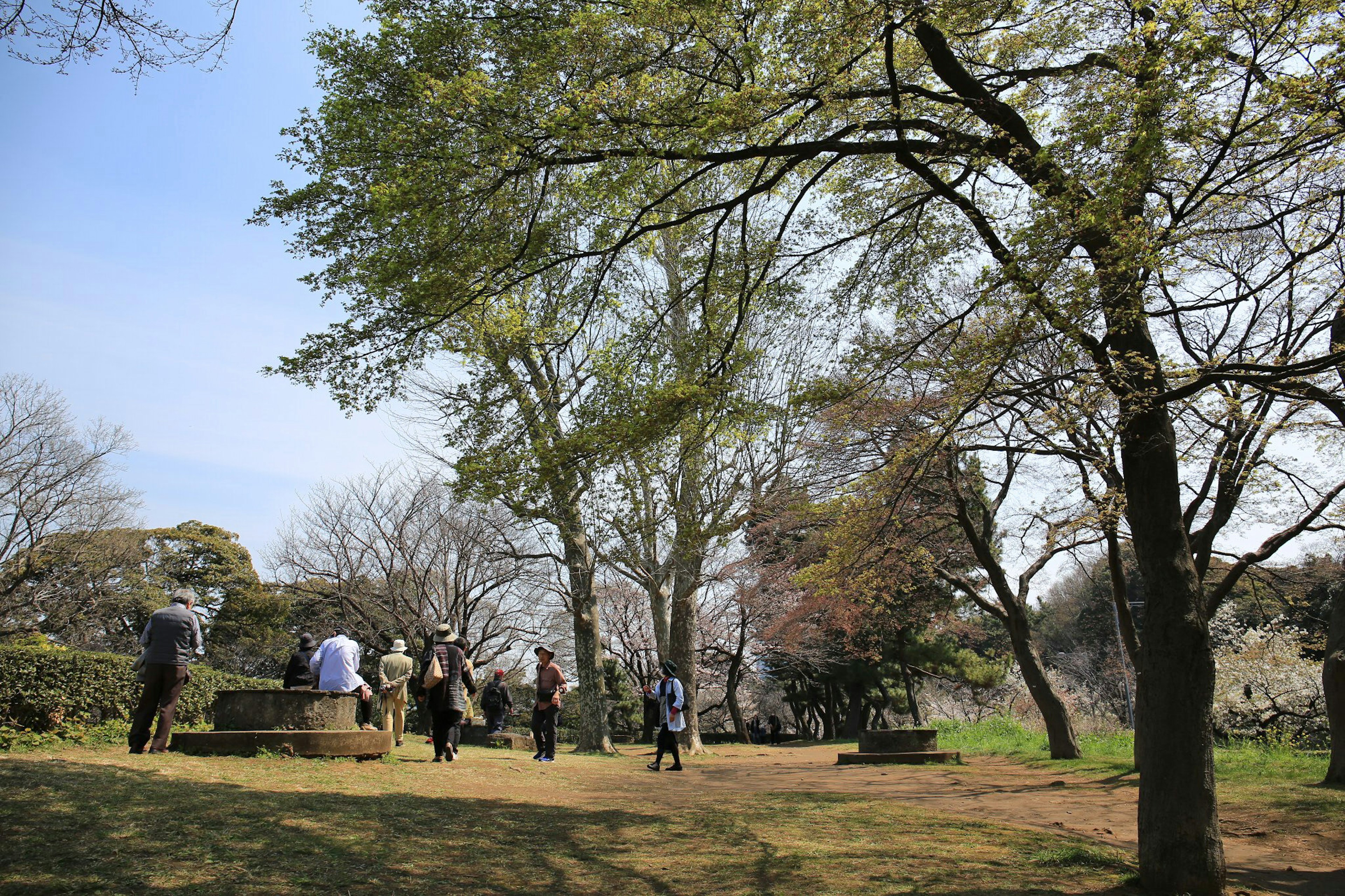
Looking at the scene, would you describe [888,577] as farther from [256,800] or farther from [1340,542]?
[256,800]

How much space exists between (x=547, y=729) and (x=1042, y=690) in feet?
28.9

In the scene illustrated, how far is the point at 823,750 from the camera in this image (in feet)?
71.4

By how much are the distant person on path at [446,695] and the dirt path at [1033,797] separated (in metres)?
1.69

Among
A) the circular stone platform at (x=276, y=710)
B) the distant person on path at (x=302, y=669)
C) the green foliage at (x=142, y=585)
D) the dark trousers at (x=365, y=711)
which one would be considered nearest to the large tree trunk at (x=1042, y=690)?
the dark trousers at (x=365, y=711)

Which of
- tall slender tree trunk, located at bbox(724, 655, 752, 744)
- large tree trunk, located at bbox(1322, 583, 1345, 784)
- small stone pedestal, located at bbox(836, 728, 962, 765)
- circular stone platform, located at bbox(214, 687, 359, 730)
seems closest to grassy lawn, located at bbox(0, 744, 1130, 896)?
circular stone platform, located at bbox(214, 687, 359, 730)

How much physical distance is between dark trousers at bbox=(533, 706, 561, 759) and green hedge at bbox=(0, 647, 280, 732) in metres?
4.41

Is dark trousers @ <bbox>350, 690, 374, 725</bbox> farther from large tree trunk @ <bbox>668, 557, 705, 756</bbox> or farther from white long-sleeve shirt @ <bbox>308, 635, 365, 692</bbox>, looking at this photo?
large tree trunk @ <bbox>668, 557, 705, 756</bbox>

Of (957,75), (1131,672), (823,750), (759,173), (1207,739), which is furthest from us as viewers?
(1131,672)

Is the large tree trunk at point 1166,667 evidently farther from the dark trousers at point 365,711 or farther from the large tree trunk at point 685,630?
the large tree trunk at point 685,630

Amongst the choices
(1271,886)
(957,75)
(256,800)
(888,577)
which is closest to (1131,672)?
(888,577)

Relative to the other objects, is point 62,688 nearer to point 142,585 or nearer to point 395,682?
point 395,682

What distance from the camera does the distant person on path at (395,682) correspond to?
10891 mm

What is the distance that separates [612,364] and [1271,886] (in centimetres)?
694

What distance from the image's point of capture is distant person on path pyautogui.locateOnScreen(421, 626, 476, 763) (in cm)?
962
